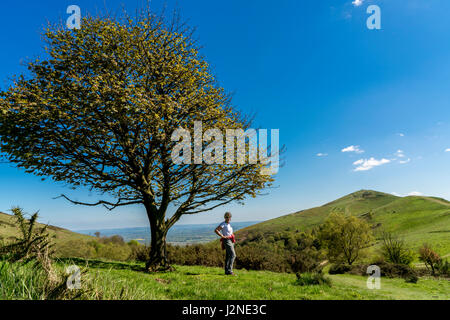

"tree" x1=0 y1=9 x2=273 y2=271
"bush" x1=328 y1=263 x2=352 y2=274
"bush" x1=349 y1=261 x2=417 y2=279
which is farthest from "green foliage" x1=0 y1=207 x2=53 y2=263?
"bush" x1=328 y1=263 x2=352 y2=274

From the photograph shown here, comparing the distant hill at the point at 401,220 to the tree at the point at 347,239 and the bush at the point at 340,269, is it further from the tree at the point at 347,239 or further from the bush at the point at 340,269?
the bush at the point at 340,269

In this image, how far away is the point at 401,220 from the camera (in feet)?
306

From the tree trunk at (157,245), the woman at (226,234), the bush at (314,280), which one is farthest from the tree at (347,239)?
the bush at (314,280)

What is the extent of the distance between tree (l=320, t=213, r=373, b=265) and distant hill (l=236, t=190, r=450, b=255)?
45.3ft

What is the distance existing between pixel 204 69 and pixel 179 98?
106 inches

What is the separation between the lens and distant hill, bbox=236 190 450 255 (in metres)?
62.7

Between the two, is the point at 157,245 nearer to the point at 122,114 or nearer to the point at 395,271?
the point at 122,114

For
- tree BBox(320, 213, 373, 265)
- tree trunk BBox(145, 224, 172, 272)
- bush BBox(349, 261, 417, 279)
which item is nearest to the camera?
bush BBox(349, 261, 417, 279)

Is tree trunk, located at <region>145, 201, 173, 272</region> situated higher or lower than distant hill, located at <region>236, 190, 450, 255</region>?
higher

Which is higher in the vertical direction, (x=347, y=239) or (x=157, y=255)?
(x=157, y=255)

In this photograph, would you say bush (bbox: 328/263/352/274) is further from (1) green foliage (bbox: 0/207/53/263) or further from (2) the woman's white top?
(1) green foliage (bbox: 0/207/53/263)

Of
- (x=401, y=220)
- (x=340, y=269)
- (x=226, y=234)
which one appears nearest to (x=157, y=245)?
(x=226, y=234)

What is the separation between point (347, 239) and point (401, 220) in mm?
57874

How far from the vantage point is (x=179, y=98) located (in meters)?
12.8
